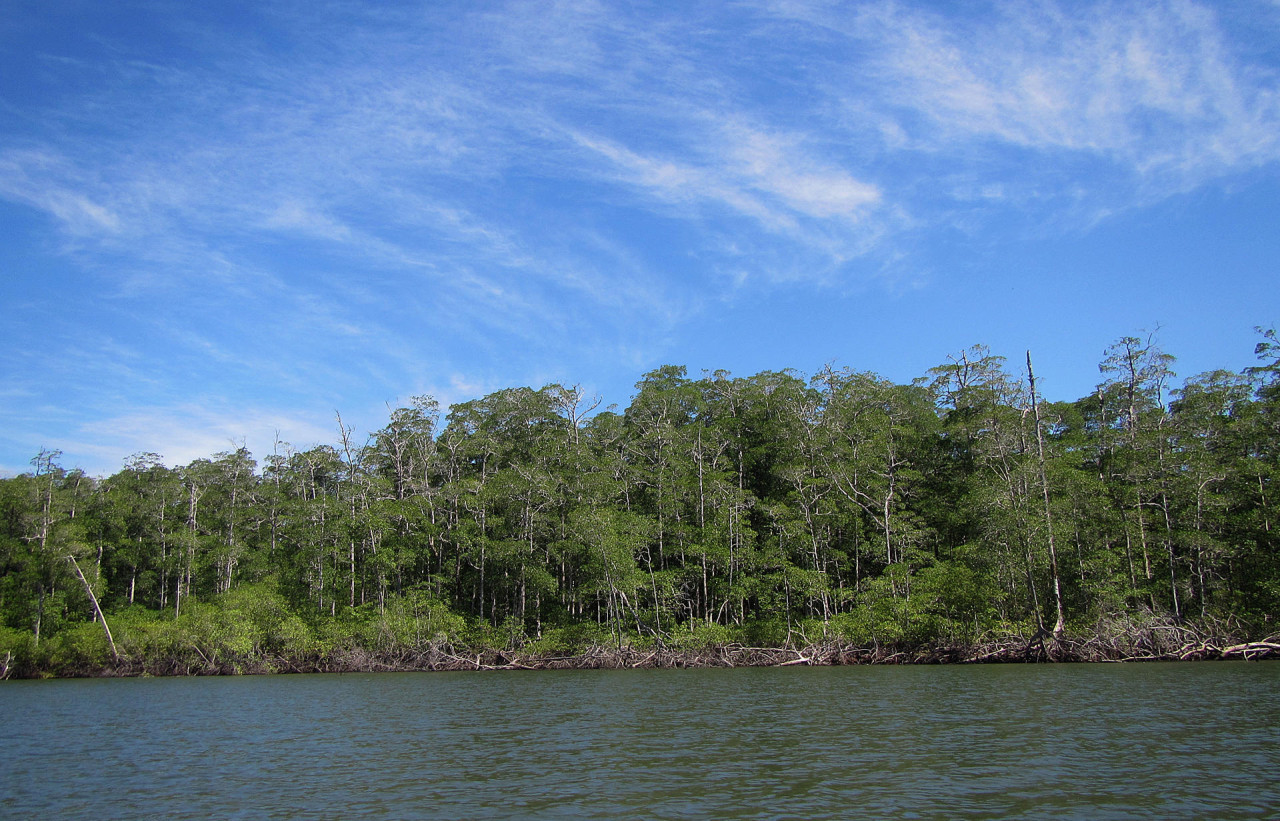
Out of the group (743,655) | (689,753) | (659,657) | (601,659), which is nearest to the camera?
(689,753)

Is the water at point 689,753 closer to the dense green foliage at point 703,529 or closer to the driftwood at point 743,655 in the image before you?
the driftwood at point 743,655

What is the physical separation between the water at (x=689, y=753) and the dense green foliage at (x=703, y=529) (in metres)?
13.5

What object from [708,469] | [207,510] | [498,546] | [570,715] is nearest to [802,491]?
[708,469]

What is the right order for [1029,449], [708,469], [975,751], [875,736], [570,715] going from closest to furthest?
[975,751]
[875,736]
[570,715]
[1029,449]
[708,469]

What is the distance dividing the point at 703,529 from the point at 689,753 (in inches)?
1422

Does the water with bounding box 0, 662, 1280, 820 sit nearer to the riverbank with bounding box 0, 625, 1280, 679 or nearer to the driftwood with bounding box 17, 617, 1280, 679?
the driftwood with bounding box 17, 617, 1280, 679

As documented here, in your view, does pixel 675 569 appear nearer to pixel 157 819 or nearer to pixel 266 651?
pixel 266 651

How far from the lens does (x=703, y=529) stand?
164 ft

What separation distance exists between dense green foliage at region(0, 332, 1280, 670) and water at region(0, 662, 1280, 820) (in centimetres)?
1346

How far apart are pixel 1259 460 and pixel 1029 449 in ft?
37.9

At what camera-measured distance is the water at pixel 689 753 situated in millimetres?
10250

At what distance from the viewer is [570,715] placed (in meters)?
20.6

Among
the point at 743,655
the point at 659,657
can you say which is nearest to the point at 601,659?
the point at 659,657

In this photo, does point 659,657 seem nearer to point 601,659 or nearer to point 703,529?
point 601,659
